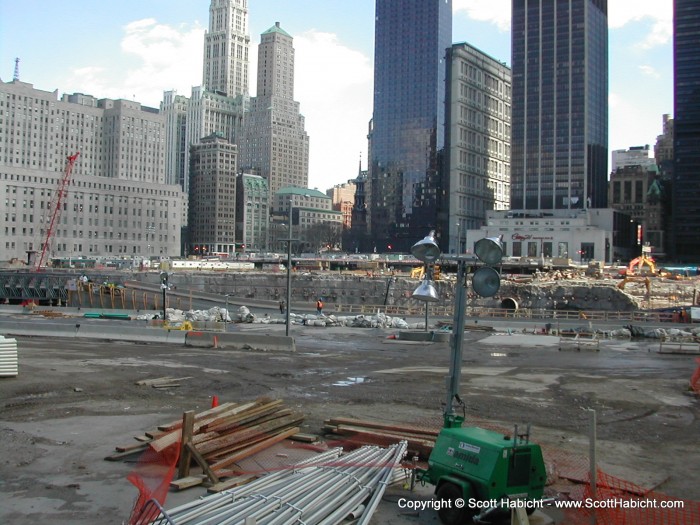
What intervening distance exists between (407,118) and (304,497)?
574 feet

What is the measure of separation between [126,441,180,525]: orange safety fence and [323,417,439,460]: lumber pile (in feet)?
11.5

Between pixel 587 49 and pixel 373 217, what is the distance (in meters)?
71.7

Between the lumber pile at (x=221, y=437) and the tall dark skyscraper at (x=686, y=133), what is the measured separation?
180433mm

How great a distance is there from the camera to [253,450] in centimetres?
1249

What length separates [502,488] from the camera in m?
8.84

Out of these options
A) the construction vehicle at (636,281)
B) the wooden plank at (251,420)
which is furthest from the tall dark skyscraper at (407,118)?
the wooden plank at (251,420)

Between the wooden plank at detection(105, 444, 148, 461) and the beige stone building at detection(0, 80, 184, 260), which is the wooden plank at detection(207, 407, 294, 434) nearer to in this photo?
the wooden plank at detection(105, 444, 148, 461)

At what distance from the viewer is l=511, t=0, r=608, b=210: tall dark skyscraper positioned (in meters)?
175

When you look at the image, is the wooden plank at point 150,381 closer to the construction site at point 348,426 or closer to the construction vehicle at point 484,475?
the construction site at point 348,426

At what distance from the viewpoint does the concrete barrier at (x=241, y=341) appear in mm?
32844

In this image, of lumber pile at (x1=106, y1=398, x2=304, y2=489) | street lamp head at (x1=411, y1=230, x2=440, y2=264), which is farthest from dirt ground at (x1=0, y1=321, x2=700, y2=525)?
street lamp head at (x1=411, y1=230, x2=440, y2=264)

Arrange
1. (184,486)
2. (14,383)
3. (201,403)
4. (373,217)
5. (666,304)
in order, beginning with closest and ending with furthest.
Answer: (184,486) → (201,403) → (14,383) → (666,304) → (373,217)

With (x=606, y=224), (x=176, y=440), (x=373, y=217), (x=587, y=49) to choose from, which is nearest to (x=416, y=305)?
(x=176, y=440)

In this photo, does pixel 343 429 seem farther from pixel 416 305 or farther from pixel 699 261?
pixel 699 261
